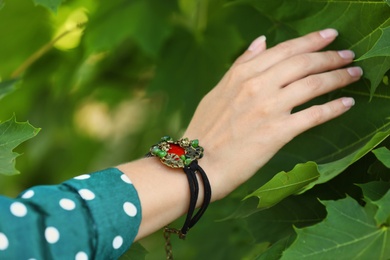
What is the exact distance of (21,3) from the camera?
190 cm

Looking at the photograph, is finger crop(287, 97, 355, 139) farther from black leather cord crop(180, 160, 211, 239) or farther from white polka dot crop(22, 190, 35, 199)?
white polka dot crop(22, 190, 35, 199)

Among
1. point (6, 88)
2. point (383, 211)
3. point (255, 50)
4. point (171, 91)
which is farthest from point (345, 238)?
point (171, 91)

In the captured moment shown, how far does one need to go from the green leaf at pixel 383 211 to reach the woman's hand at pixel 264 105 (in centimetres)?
23

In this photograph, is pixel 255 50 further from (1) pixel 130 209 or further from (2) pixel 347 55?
(1) pixel 130 209

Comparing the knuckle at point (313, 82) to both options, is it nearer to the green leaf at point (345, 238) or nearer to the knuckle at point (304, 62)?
the knuckle at point (304, 62)

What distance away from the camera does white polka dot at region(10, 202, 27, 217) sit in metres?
0.88

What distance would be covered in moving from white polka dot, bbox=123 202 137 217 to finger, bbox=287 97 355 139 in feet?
0.94

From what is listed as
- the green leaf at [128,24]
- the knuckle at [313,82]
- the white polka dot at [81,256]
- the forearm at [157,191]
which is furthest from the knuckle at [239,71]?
the green leaf at [128,24]

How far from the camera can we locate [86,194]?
0.95 meters

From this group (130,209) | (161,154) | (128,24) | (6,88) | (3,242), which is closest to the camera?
(3,242)

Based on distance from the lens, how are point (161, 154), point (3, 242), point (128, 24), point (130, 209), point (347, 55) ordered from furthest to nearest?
point (128, 24)
point (347, 55)
point (161, 154)
point (130, 209)
point (3, 242)

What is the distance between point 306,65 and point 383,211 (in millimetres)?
340

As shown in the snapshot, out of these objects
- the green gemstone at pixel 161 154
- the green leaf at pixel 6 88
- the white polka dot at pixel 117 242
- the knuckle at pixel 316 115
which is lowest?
the white polka dot at pixel 117 242

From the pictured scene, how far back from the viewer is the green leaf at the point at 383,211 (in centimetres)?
90
